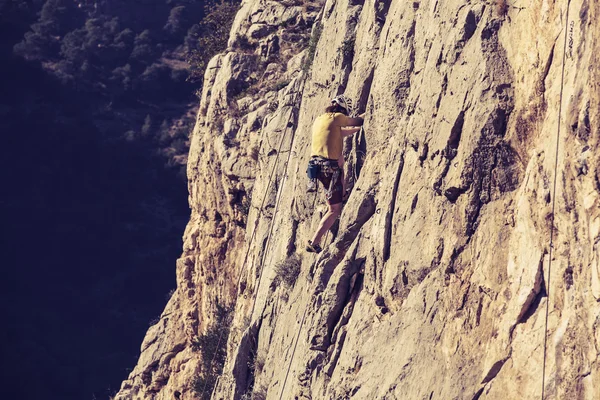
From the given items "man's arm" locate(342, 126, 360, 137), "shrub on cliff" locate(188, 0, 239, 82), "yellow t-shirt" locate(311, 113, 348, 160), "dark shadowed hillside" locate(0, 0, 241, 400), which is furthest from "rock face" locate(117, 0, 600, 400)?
"dark shadowed hillside" locate(0, 0, 241, 400)

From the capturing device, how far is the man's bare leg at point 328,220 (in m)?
14.0

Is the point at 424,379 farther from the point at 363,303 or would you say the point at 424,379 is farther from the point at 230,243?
the point at 230,243

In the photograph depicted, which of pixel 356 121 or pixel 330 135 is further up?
pixel 356 121

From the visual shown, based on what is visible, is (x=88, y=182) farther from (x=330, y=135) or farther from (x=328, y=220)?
(x=330, y=135)

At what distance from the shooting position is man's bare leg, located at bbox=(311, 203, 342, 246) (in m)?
14.0

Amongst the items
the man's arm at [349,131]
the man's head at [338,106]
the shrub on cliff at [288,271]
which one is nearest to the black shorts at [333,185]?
the man's arm at [349,131]

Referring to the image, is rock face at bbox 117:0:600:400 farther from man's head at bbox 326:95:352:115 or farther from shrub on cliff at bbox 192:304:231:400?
shrub on cliff at bbox 192:304:231:400

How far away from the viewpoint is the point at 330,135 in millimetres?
13914

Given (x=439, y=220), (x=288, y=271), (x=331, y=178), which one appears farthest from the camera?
(x=288, y=271)

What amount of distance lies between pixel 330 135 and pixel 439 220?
2988 mm

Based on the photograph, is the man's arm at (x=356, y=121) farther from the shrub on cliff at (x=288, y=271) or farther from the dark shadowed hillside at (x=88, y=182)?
the dark shadowed hillside at (x=88, y=182)

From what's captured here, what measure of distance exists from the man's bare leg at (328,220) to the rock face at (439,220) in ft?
0.64

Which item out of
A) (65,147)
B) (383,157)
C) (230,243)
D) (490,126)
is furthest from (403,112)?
(65,147)

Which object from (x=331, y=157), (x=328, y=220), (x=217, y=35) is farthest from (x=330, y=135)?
(x=217, y=35)
